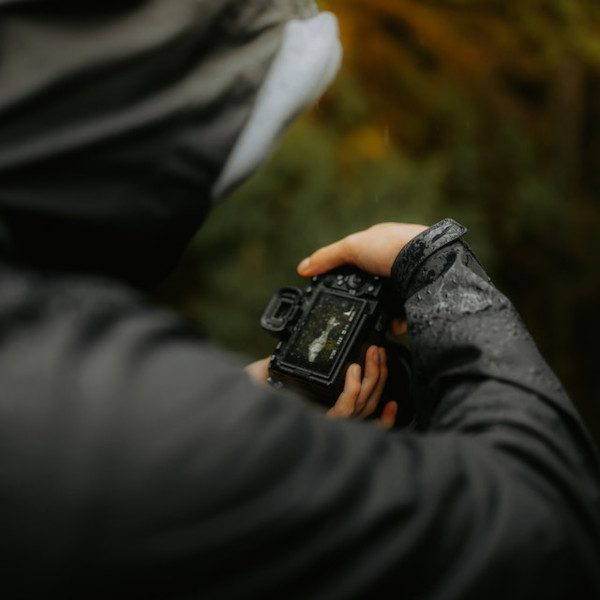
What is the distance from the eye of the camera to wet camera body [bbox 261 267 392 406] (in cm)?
123

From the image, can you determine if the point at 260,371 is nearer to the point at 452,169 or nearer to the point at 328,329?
the point at 328,329

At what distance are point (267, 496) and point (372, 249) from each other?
0.75 meters

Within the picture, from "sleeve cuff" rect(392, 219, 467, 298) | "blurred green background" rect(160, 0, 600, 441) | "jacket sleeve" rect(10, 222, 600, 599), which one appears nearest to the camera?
"jacket sleeve" rect(10, 222, 600, 599)

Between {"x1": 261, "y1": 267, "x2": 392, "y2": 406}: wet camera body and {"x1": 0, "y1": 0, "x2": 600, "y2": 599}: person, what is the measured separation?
1.42 ft

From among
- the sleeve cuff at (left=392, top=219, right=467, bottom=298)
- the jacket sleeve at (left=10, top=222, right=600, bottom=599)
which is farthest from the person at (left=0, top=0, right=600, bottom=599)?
the sleeve cuff at (left=392, top=219, right=467, bottom=298)

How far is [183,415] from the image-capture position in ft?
1.86

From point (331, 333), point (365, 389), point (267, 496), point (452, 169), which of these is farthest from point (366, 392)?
point (452, 169)

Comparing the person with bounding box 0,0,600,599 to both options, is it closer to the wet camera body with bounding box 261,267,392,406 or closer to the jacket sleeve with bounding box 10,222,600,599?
the jacket sleeve with bounding box 10,222,600,599

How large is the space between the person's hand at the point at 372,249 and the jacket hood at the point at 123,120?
1.57ft

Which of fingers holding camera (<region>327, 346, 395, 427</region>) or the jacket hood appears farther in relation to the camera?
fingers holding camera (<region>327, 346, 395, 427</region>)

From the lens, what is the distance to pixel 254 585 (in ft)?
1.85

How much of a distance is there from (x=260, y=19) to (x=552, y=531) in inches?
26.1

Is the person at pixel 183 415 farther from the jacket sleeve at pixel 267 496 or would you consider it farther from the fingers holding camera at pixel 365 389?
the fingers holding camera at pixel 365 389

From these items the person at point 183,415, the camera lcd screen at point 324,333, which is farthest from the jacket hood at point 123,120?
the camera lcd screen at point 324,333
